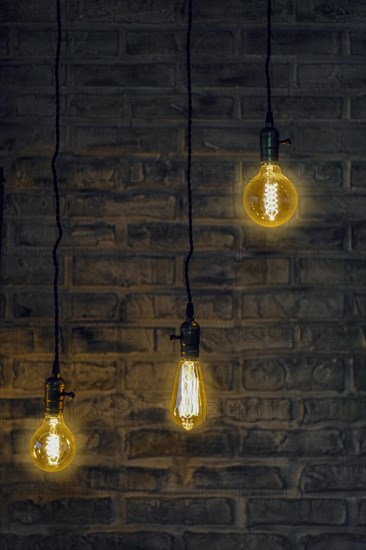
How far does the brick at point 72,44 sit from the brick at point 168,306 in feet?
2.17

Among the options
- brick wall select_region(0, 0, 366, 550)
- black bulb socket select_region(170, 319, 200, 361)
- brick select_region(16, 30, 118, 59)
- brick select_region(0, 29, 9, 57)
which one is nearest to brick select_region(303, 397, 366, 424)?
brick wall select_region(0, 0, 366, 550)

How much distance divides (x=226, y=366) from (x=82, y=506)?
1.73 feet

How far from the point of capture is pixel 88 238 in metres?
1.37

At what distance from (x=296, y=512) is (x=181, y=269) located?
0.71m

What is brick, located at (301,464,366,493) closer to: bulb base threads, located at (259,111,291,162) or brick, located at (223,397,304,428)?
brick, located at (223,397,304,428)

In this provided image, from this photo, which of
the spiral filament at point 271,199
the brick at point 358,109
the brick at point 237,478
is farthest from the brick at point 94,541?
the brick at point 358,109

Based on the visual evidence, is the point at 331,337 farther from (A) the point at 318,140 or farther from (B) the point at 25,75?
(B) the point at 25,75

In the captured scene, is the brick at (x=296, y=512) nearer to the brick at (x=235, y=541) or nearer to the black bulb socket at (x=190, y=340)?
the brick at (x=235, y=541)

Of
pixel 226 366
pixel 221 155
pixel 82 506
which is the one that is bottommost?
pixel 82 506

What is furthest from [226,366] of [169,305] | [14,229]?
[14,229]

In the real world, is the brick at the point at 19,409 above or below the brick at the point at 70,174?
below

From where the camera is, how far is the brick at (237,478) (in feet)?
4.44

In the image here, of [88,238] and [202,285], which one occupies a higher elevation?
[88,238]

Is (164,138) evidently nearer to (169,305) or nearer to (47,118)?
(47,118)
